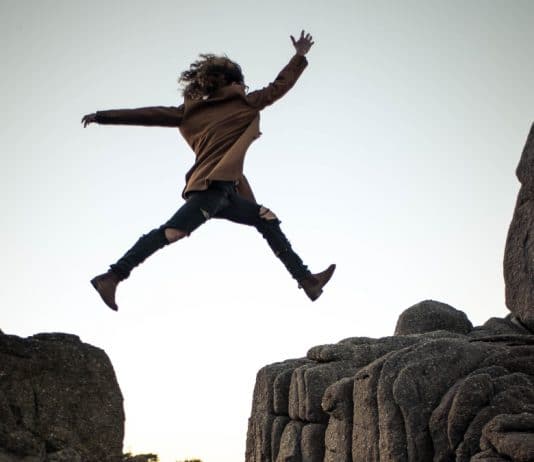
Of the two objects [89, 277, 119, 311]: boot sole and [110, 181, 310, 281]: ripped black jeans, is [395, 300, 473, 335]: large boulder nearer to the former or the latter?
[110, 181, 310, 281]: ripped black jeans

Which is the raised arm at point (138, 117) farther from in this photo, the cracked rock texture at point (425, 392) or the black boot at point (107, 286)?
the cracked rock texture at point (425, 392)

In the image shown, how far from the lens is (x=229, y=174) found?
1010 centimetres

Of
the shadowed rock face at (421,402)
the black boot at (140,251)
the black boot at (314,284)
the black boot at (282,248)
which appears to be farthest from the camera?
the shadowed rock face at (421,402)

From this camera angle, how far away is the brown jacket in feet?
33.8

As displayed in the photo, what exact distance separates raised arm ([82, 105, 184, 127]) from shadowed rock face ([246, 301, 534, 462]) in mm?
5821

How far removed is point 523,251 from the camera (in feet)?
59.9

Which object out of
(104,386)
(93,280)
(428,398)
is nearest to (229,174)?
(93,280)

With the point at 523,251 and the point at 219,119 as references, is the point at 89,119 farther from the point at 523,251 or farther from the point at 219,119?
the point at 523,251

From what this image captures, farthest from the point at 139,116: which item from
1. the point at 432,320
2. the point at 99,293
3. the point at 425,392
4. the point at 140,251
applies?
the point at 432,320

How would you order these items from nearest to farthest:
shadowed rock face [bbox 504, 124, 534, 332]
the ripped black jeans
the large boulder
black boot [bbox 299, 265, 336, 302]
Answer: the ripped black jeans
black boot [bbox 299, 265, 336, 302]
shadowed rock face [bbox 504, 124, 534, 332]
the large boulder

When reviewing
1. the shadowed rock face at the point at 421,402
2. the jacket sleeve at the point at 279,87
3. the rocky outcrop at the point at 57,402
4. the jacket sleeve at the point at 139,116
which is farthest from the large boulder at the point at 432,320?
the rocky outcrop at the point at 57,402

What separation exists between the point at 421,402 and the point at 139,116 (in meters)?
6.43

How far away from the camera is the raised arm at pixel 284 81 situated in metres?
10.4

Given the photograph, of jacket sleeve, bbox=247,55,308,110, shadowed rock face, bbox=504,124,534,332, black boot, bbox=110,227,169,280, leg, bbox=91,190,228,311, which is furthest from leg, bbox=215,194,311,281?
shadowed rock face, bbox=504,124,534,332
